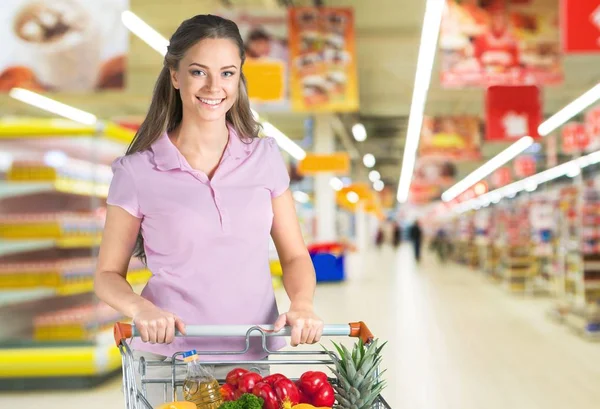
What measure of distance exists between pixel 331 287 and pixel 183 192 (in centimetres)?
1513

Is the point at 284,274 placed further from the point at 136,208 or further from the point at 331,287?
the point at 331,287

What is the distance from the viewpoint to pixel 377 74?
17.9 m

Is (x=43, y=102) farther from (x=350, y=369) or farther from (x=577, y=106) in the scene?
(x=350, y=369)

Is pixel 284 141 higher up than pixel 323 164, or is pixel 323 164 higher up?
pixel 284 141

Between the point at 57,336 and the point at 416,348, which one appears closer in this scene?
the point at 57,336

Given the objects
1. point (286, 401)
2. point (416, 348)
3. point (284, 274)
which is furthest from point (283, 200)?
point (416, 348)

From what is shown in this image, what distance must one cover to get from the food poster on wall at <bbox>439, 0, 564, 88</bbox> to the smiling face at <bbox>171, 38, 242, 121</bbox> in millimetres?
6724

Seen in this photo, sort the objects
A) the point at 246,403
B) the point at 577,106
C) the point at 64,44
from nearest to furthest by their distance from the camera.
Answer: the point at 246,403 → the point at 64,44 → the point at 577,106

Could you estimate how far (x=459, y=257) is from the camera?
28688 mm

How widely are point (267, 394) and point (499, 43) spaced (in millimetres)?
7515

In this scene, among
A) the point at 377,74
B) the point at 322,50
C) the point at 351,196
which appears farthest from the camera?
the point at 351,196

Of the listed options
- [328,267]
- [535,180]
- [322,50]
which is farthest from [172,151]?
[535,180]

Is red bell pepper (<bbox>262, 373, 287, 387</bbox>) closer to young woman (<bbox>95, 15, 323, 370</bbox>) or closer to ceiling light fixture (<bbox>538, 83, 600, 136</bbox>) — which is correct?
young woman (<bbox>95, 15, 323, 370</bbox>)

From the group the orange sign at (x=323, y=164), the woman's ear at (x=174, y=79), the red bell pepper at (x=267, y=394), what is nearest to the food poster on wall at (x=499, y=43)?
the woman's ear at (x=174, y=79)
